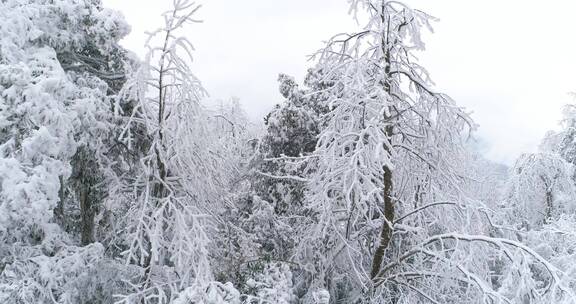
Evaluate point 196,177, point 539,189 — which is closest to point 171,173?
point 196,177

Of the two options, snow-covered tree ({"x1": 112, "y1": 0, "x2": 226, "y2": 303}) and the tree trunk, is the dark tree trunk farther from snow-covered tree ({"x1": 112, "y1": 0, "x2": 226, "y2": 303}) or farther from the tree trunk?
the tree trunk

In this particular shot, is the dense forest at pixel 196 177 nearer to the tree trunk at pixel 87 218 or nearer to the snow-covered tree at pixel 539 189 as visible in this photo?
the tree trunk at pixel 87 218

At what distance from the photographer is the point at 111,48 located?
7469mm

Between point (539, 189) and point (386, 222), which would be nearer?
point (386, 222)

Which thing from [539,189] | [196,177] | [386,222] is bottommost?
[386,222]

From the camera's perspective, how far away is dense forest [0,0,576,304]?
5.64 m

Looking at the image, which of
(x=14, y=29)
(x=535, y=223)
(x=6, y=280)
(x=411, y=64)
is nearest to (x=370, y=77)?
(x=411, y=64)

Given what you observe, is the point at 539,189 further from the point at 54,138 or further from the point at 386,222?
the point at 54,138

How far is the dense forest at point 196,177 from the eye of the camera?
564cm

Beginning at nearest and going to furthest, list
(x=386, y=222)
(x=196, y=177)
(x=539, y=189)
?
(x=386, y=222) → (x=196, y=177) → (x=539, y=189)

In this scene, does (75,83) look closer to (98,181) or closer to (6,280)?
(98,181)

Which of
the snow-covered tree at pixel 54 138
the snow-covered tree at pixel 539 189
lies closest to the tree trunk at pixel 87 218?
the snow-covered tree at pixel 54 138

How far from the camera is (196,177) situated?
6977 millimetres

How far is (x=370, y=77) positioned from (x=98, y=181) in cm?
469
